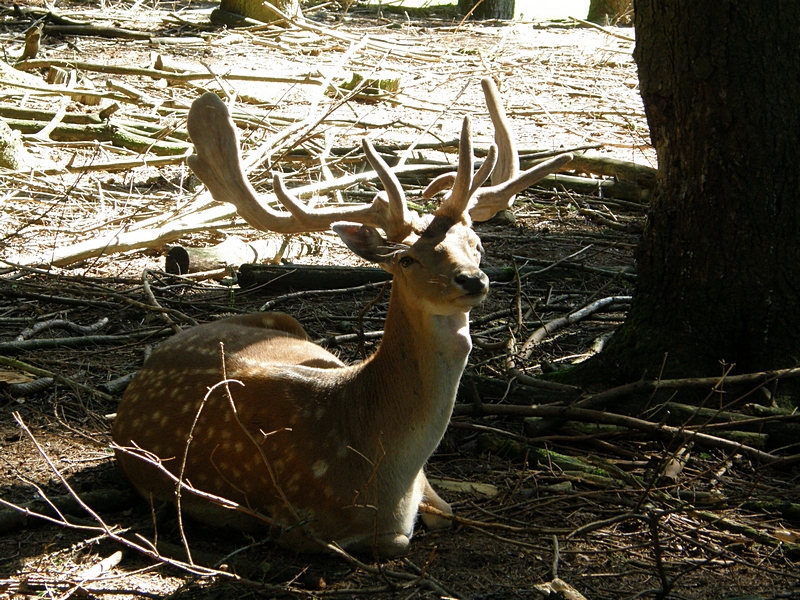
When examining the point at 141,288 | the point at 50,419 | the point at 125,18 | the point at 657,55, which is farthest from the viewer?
the point at 125,18

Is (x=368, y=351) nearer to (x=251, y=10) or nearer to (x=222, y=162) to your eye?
(x=222, y=162)

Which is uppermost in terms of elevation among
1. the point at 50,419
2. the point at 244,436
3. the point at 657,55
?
the point at 657,55

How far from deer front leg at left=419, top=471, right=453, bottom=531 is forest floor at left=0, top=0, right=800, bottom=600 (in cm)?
6

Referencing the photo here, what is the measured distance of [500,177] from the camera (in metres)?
4.28

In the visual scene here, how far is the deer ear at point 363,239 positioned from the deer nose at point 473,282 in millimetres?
445

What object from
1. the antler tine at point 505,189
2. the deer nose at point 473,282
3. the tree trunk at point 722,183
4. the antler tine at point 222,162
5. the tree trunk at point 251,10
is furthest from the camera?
the tree trunk at point 251,10

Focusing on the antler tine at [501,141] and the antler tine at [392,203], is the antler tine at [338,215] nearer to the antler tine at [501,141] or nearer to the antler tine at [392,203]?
the antler tine at [392,203]

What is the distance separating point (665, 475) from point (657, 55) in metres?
2.08

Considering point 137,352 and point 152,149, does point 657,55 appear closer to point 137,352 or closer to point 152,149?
point 137,352

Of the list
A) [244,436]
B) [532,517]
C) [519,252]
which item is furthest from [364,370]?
[519,252]

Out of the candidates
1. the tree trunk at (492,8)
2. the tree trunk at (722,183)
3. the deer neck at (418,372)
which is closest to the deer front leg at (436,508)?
the deer neck at (418,372)

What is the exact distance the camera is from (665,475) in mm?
3840

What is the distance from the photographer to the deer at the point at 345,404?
3598mm

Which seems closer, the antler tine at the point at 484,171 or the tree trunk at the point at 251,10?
the antler tine at the point at 484,171
